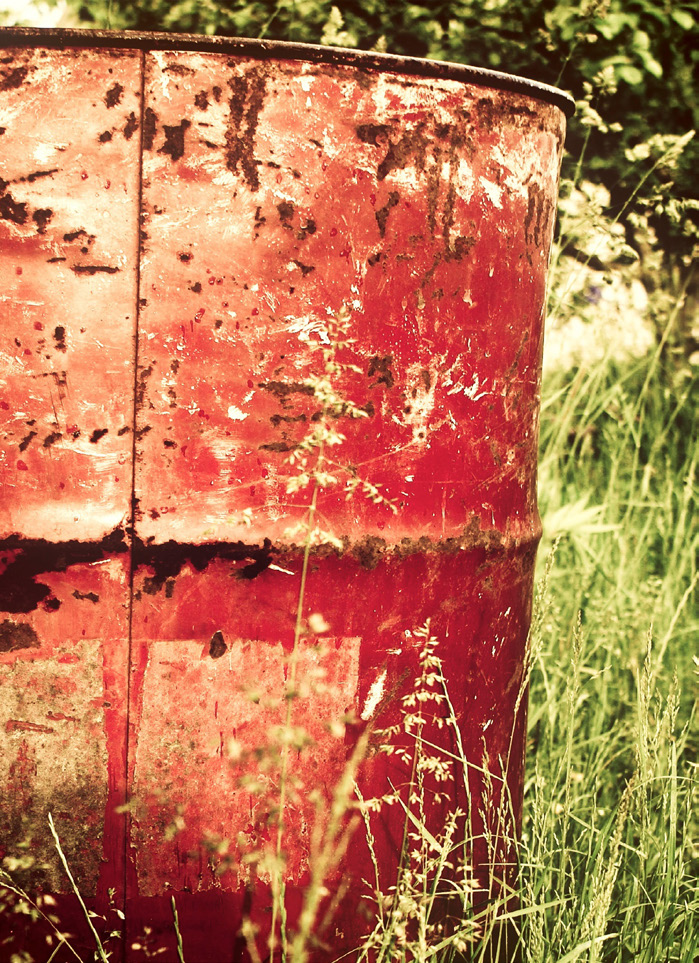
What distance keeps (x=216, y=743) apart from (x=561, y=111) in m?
1.00

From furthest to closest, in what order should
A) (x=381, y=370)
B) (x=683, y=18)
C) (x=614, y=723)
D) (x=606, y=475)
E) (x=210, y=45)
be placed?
(x=606, y=475)
(x=683, y=18)
(x=614, y=723)
(x=381, y=370)
(x=210, y=45)

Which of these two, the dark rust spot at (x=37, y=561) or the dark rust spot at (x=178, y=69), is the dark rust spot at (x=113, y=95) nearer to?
the dark rust spot at (x=178, y=69)

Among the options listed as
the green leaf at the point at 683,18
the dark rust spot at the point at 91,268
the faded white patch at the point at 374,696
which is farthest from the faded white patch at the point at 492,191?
the green leaf at the point at 683,18

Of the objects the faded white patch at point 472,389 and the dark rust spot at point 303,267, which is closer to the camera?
the dark rust spot at point 303,267

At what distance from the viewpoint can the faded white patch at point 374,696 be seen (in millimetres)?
1072

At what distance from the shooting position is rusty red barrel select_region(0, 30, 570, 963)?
3.08ft

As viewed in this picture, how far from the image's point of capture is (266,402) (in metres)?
0.99

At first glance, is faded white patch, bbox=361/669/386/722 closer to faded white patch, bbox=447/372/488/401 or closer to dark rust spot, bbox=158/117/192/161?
faded white patch, bbox=447/372/488/401

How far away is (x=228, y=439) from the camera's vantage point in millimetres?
986

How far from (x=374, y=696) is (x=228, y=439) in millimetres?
379

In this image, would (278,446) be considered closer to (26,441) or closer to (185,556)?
(185,556)

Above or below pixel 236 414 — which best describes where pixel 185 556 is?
below

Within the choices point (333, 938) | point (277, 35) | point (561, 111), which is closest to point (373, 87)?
point (561, 111)

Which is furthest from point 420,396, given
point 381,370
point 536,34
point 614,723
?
point 536,34
